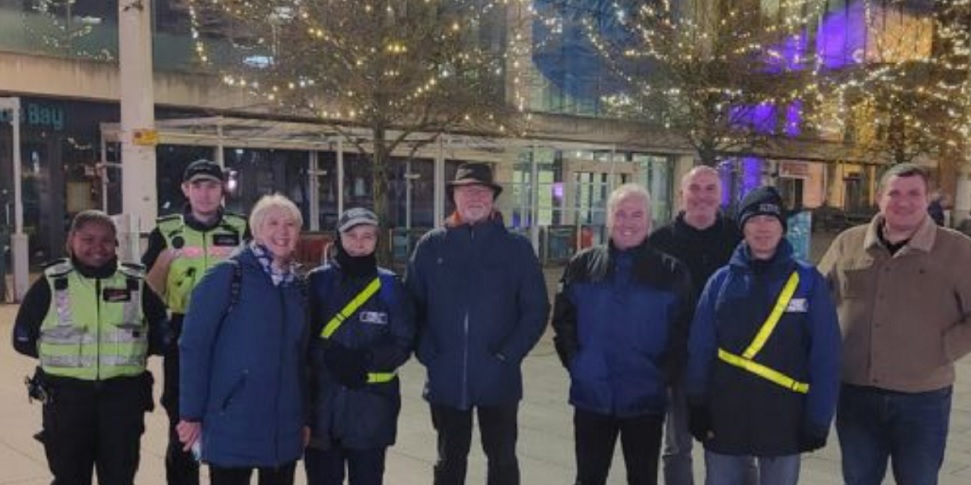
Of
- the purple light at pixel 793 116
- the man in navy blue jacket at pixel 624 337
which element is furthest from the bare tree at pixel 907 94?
the man in navy blue jacket at pixel 624 337

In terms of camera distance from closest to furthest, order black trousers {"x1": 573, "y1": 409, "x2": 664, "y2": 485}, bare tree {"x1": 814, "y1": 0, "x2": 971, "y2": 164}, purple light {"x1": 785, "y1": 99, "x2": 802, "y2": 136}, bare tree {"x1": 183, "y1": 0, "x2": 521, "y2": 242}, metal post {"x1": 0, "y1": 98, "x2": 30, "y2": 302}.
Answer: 1. black trousers {"x1": 573, "y1": 409, "x2": 664, "y2": 485}
2. bare tree {"x1": 183, "y1": 0, "x2": 521, "y2": 242}
3. metal post {"x1": 0, "y1": 98, "x2": 30, "y2": 302}
4. purple light {"x1": 785, "y1": 99, "x2": 802, "y2": 136}
5. bare tree {"x1": 814, "y1": 0, "x2": 971, "y2": 164}

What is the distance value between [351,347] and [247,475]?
A: 26.5 inches

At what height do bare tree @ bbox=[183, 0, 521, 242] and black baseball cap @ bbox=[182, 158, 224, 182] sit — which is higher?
bare tree @ bbox=[183, 0, 521, 242]

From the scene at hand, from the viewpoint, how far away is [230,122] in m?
15.8

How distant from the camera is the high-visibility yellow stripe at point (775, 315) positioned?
12.4 ft

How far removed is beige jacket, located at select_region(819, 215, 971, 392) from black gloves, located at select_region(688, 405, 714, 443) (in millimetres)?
727

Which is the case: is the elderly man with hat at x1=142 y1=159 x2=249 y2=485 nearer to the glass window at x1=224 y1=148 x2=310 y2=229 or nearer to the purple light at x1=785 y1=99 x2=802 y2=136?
the purple light at x1=785 y1=99 x2=802 y2=136

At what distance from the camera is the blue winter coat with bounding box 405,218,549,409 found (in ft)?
14.4

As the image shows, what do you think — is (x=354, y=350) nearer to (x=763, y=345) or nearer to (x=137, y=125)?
(x=763, y=345)

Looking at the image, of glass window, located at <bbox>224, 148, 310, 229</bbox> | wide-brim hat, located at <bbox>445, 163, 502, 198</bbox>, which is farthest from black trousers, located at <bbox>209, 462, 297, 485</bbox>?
glass window, located at <bbox>224, 148, 310, 229</bbox>

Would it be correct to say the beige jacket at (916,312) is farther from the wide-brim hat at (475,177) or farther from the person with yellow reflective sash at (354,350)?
the person with yellow reflective sash at (354,350)

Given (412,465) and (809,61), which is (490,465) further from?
(809,61)

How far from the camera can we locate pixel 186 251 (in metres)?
4.75

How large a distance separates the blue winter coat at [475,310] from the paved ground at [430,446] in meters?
1.43
